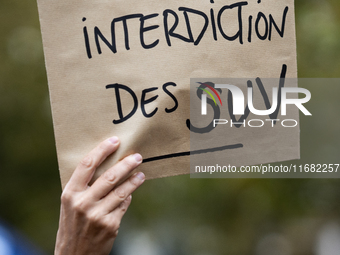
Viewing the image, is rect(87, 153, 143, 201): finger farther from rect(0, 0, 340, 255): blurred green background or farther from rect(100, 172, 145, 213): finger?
rect(0, 0, 340, 255): blurred green background

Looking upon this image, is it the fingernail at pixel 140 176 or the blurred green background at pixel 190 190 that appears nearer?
the fingernail at pixel 140 176

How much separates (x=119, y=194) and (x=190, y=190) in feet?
2.57

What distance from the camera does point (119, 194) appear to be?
533 mm

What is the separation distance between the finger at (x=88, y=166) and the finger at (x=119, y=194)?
1.8 inches

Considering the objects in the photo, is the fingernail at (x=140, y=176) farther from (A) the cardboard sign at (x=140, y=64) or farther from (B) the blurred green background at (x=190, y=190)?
(B) the blurred green background at (x=190, y=190)

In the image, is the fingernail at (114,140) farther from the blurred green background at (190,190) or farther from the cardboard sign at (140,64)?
the blurred green background at (190,190)

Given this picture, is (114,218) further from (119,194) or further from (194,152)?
(194,152)

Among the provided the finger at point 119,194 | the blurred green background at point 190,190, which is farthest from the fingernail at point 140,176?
the blurred green background at point 190,190

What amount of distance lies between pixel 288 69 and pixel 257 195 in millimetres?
815

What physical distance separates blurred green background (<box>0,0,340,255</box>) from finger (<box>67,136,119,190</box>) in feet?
2.47

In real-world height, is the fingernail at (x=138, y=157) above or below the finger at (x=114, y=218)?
above

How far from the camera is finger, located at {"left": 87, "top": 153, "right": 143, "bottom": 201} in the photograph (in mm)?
515

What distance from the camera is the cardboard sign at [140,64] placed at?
52 cm

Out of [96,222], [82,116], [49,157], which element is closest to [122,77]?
[82,116]
